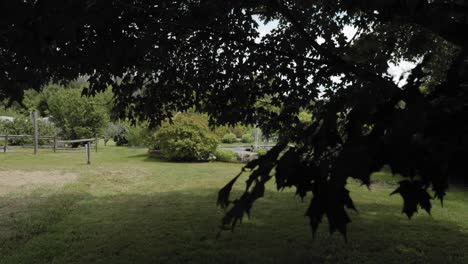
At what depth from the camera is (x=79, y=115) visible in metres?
28.3

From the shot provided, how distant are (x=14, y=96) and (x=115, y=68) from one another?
2.94 ft

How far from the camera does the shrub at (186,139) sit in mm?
19766

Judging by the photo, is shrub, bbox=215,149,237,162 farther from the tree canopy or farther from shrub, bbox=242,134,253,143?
shrub, bbox=242,134,253,143

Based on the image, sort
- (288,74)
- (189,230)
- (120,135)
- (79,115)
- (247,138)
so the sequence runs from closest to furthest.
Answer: (288,74) < (189,230) < (79,115) < (120,135) < (247,138)

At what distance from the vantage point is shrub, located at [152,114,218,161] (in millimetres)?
19766

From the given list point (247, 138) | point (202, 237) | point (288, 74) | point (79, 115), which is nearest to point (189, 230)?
point (202, 237)

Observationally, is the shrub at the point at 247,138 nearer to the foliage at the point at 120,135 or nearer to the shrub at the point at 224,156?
the foliage at the point at 120,135

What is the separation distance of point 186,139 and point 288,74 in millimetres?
14729

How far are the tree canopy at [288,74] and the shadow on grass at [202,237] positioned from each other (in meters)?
1.80

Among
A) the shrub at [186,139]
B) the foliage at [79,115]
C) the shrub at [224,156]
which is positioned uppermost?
the foliage at [79,115]

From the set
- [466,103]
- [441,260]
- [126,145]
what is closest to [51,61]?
[466,103]

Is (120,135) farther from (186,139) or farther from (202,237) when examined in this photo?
(202,237)

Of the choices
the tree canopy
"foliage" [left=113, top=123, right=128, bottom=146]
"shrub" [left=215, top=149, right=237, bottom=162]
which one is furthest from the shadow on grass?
"foliage" [left=113, top=123, right=128, bottom=146]

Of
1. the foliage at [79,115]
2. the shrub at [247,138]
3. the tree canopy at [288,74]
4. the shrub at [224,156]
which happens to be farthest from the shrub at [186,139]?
→ the shrub at [247,138]
